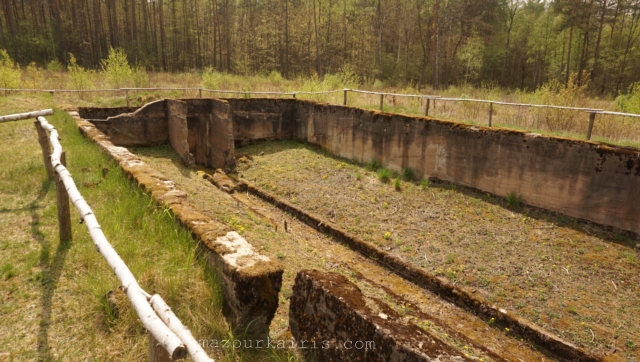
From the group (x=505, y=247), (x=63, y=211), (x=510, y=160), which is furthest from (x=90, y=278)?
(x=510, y=160)

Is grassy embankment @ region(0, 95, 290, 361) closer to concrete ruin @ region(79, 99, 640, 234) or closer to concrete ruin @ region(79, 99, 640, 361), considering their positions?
concrete ruin @ region(79, 99, 640, 361)

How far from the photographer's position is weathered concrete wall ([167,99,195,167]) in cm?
1219

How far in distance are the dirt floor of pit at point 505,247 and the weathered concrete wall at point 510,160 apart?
0.36 m

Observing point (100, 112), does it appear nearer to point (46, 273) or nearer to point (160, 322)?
point (46, 273)

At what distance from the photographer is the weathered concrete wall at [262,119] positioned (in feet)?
48.3

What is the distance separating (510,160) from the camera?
8844 mm

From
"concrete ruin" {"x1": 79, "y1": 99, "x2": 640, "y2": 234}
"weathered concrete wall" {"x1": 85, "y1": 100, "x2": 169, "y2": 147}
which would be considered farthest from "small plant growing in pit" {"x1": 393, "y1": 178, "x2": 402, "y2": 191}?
"weathered concrete wall" {"x1": 85, "y1": 100, "x2": 169, "y2": 147}

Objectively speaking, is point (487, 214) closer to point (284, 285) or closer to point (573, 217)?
point (573, 217)

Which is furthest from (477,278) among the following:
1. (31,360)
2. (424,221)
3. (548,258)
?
(31,360)

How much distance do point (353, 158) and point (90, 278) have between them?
392 inches

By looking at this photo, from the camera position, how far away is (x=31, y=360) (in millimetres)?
2488

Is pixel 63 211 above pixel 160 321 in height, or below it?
below

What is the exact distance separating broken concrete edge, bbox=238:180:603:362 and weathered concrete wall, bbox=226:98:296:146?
253 inches

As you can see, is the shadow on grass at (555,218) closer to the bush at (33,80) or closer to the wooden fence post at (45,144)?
the wooden fence post at (45,144)
